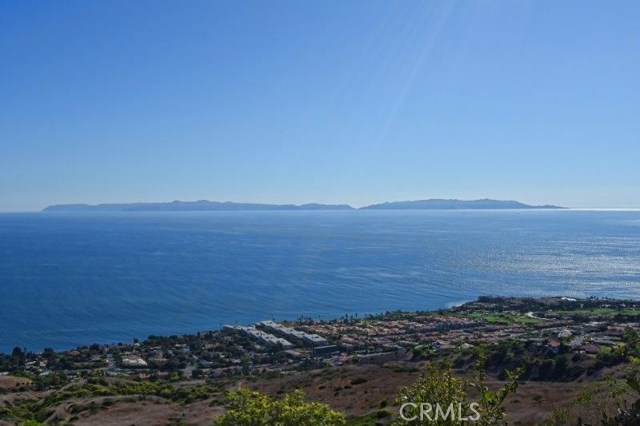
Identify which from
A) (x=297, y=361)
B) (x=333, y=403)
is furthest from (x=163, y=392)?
(x=297, y=361)

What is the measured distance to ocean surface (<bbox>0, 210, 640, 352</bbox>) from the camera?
7381 centimetres

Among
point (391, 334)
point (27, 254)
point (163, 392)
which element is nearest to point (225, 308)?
point (391, 334)

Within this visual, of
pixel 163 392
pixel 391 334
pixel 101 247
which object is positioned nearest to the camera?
pixel 163 392

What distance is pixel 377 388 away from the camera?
27.7 metres

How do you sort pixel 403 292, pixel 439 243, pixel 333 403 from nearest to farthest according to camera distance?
pixel 333 403
pixel 403 292
pixel 439 243

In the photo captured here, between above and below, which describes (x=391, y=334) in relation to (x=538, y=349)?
below

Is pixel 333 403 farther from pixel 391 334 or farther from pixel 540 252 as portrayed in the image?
pixel 540 252

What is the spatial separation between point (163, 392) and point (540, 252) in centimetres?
13525

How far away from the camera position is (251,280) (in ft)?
339

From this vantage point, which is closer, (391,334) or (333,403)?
(333,403)

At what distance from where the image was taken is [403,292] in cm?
9388

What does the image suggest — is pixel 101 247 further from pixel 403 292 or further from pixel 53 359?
pixel 53 359

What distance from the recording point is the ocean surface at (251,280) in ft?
242

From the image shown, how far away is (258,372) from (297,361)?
6232 millimetres
